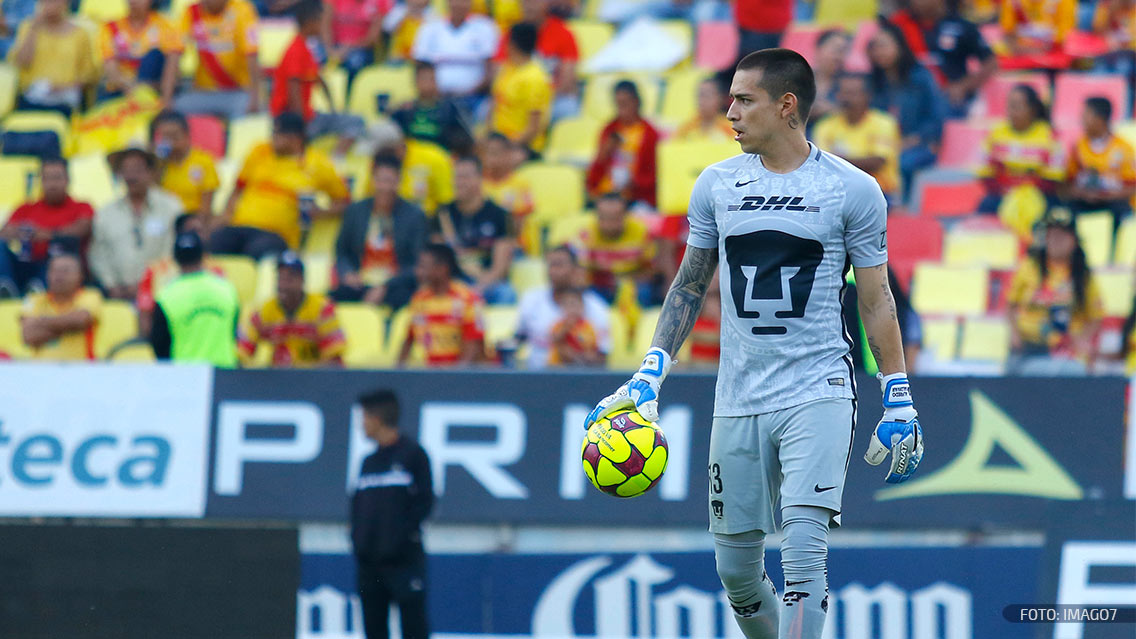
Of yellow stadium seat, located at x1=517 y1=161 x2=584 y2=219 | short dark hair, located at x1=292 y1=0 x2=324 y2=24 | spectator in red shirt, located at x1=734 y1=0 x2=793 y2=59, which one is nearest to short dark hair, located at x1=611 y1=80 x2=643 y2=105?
yellow stadium seat, located at x1=517 y1=161 x2=584 y2=219

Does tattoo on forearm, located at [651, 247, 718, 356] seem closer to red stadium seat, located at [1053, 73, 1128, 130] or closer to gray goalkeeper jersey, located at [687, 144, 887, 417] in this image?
gray goalkeeper jersey, located at [687, 144, 887, 417]

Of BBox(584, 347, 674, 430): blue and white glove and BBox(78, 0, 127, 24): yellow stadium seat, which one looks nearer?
BBox(584, 347, 674, 430): blue and white glove

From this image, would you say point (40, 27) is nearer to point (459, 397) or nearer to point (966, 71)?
point (459, 397)

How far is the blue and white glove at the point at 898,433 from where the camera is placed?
5.50 meters

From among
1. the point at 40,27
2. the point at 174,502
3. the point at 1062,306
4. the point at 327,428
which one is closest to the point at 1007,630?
the point at 1062,306

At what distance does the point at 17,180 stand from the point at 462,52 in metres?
4.27

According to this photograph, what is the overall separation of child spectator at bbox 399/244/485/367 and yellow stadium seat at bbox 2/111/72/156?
4974 millimetres

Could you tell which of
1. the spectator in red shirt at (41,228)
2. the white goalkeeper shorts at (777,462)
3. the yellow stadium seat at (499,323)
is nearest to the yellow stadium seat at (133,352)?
the spectator in red shirt at (41,228)

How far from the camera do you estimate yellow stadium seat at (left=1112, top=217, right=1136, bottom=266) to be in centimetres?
1259

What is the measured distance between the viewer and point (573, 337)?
11.2 metres

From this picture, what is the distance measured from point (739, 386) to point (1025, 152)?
8285mm

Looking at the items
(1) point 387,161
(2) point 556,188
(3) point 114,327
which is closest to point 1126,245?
(2) point 556,188

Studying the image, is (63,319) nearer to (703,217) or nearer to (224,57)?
(224,57)

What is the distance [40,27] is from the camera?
15117mm
